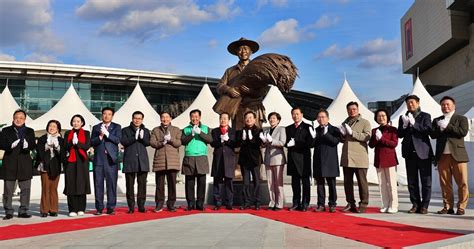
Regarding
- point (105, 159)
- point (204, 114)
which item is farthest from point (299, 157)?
point (204, 114)

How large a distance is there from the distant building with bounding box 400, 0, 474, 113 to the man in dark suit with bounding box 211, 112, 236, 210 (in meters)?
29.3

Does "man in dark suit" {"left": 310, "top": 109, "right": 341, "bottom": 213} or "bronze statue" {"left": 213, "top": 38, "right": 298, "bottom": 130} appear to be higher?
"bronze statue" {"left": 213, "top": 38, "right": 298, "bottom": 130}

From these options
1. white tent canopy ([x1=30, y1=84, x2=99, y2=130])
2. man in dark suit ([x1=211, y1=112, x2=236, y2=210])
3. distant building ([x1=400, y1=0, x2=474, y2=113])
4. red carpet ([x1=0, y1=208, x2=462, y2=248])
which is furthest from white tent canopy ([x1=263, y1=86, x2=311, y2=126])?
distant building ([x1=400, y1=0, x2=474, y2=113])

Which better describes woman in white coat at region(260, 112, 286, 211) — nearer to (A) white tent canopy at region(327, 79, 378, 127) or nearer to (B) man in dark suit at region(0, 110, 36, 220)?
(B) man in dark suit at region(0, 110, 36, 220)

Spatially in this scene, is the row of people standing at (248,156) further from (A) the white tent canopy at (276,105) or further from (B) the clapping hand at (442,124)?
(A) the white tent canopy at (276,105)

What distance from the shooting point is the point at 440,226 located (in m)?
4.53

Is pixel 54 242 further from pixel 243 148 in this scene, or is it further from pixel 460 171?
pixel 460 171

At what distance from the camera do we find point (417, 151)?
5.89 m

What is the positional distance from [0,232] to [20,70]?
3397 cm

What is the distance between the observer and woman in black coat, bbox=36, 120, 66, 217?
20.2 ft

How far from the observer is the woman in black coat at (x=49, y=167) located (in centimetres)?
614

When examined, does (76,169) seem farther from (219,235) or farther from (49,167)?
(219,235)

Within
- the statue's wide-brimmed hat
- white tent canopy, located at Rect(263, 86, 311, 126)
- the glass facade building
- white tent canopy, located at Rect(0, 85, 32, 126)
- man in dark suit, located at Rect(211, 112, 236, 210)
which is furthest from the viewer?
the glass facade building

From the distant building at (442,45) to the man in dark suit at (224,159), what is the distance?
29.3 m
